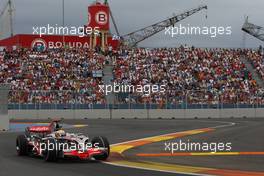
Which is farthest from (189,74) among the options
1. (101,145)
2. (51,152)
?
(51,152)

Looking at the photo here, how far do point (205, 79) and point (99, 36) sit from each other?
47.4ft

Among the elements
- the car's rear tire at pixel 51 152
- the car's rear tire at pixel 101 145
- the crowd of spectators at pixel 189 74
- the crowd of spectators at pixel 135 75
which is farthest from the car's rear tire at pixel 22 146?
the crowd of spectators at pixel 189 74

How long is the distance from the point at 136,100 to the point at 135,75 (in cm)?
406

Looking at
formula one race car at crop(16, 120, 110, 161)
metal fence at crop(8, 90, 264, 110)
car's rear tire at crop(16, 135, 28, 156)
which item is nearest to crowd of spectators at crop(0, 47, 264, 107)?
metal fence at crop(8, 90, 264, 110)

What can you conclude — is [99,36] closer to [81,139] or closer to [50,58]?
[50,58]

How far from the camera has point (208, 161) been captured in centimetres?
1489

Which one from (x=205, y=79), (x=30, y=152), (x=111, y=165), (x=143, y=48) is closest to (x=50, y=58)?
(x=143, y=48)

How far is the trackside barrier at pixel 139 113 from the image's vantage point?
4106 cm

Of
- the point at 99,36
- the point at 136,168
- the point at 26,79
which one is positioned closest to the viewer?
the point at 136,168

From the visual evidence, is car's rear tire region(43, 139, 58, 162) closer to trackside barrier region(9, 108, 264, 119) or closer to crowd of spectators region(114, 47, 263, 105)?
trackside barrier region(9, 108, 264, 119)

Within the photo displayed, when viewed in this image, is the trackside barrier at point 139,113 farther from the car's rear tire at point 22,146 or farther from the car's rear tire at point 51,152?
the car's rear tire at point 51,152

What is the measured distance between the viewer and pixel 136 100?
140ft

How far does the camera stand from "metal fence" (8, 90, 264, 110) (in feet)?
134

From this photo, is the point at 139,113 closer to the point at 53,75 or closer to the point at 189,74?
the point at 189,74
